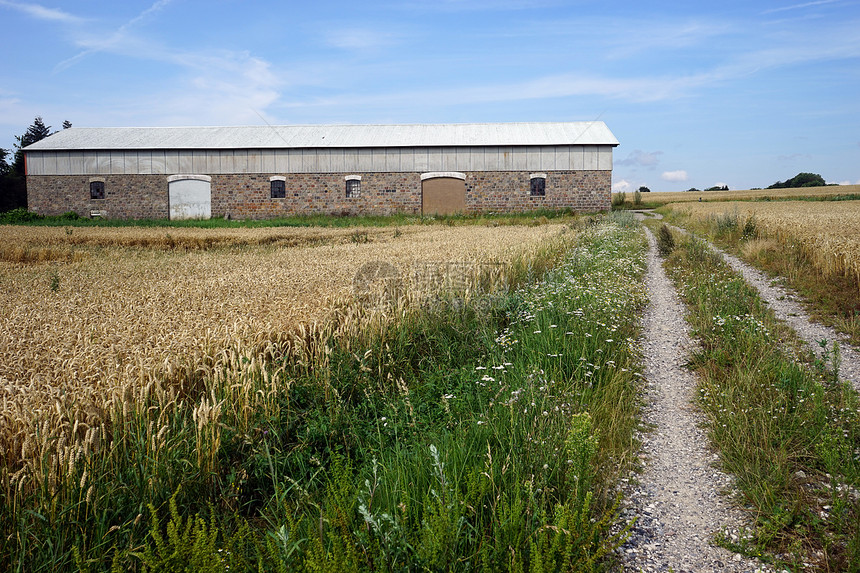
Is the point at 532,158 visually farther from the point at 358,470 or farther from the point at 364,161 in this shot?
the point at 358,470

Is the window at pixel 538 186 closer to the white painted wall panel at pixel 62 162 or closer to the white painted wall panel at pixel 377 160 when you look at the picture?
the white painted wall panel at pixel 377 160

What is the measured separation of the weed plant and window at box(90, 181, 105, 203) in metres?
38.1

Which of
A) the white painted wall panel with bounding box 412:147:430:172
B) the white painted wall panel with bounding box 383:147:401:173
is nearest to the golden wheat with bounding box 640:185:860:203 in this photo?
the white painted wall panel with bounding box 412:147:430:172

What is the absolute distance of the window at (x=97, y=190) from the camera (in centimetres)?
3578

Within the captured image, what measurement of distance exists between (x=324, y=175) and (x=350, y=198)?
2.19m

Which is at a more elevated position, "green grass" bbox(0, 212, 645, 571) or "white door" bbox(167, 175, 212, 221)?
"white door" bbox(167, 175, 212, 221)

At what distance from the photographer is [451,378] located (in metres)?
5.33

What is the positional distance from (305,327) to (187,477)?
2.29 metres

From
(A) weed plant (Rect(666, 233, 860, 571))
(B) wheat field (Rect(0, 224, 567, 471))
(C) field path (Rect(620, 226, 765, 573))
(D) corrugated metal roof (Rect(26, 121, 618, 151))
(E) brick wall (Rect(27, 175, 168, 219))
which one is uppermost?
(D) corrugated metal roof (Rect(26, 121, 618, 151))

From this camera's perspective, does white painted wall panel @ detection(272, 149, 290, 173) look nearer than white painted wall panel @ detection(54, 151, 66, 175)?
Yes

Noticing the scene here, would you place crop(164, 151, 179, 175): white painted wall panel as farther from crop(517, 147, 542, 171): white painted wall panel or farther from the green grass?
the green grass

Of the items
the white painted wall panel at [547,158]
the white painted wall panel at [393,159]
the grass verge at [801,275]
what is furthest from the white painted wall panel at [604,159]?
the grass verge at [801,275]

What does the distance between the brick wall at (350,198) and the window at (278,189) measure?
304 millimetres

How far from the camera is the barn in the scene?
114ft
